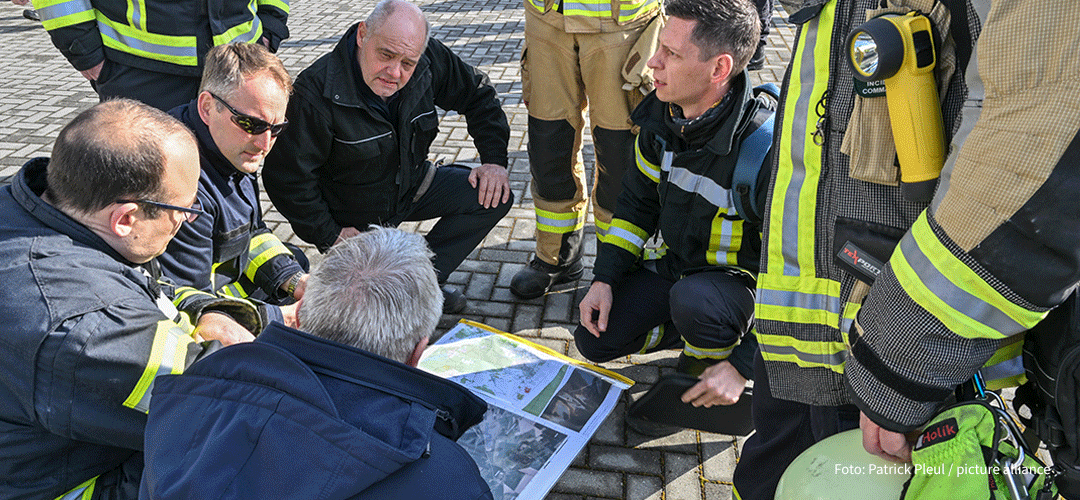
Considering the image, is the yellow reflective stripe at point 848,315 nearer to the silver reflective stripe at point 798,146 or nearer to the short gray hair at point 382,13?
the silver reflective stripe at point 798,146

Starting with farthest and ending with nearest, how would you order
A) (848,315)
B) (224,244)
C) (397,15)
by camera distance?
1. (397,15)
2. (224,244)
3. (848,315)

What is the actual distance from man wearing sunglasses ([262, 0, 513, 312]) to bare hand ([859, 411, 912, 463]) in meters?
2.31

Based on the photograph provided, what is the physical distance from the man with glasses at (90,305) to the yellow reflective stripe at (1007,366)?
5.69 feet

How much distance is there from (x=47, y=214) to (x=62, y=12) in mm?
1967

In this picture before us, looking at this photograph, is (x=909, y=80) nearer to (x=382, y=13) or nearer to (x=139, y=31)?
Answer: (x=382, y=13)

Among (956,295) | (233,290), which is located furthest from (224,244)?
(956,295)

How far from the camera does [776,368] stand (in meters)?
1.65

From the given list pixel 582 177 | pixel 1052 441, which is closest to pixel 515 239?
pixel 582 177

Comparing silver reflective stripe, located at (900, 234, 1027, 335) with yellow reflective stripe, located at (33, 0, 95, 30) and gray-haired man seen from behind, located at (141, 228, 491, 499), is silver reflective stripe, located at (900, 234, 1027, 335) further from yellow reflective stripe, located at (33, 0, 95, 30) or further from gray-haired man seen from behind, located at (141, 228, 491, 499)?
yellow reflective stripe, located at (33, 0, 95, 30)

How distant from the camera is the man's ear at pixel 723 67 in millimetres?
2395

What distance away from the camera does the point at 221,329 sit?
202 centimetres

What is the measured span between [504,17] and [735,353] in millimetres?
7686

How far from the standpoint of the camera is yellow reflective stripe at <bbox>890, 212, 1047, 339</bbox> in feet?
3.51

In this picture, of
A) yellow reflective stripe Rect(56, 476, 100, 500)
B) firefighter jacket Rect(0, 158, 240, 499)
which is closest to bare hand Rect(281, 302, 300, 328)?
firefighter jacket Rect(0, 158, 240, 499)
